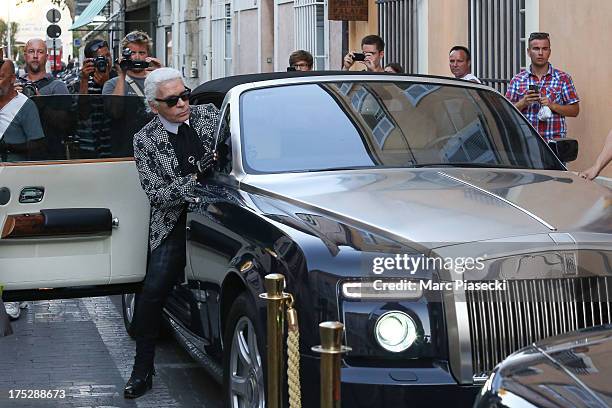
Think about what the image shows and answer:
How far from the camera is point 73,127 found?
7.50 meters

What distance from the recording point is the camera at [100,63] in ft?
41.4

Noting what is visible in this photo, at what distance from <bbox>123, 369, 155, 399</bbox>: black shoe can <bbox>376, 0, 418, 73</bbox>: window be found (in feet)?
36.3

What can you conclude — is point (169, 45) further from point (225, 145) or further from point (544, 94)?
point (225, 145)

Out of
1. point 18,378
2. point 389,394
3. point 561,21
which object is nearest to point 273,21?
point 561,21

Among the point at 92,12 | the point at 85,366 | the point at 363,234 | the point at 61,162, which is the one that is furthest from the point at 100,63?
the point at 92,12

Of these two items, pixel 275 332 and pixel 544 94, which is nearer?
pixel 275 332

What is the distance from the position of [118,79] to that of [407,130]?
4.85m

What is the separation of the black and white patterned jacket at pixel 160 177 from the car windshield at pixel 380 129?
46 cm

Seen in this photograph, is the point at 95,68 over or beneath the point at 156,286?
over

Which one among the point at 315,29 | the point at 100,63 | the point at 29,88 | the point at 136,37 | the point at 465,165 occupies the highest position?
the point at 315,29

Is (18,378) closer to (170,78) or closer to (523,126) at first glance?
(170,78)

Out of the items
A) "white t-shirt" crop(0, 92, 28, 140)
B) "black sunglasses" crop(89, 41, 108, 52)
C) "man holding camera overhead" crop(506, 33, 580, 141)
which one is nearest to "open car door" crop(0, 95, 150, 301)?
"white t-shirt" crop(0, 92, 28, 140)

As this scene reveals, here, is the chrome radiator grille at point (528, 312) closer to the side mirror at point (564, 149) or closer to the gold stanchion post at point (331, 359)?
the gold stanchion post at point (331, 359)

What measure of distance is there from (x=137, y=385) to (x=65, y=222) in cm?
99
